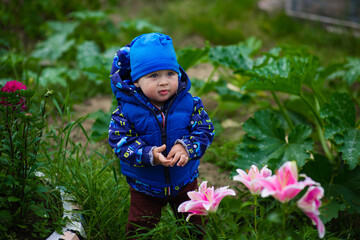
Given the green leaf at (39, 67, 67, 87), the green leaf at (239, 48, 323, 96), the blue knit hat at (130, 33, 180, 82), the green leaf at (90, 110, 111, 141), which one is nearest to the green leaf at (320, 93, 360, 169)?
the green leaf at (239, 48, 323, 96)

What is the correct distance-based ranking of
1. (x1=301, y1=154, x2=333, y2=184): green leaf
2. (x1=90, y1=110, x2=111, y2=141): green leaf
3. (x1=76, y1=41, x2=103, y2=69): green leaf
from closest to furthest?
(x1=301, y1=154, x2=333, y2=184): green leaf → (x1=90, y1=110, x2=111, y2=141): green leaf → (x1=76, y1=41, x2=103, y2=69): green leaf

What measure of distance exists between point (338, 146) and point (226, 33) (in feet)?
10.2

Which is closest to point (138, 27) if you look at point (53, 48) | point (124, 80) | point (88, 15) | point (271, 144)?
point (88, 15)

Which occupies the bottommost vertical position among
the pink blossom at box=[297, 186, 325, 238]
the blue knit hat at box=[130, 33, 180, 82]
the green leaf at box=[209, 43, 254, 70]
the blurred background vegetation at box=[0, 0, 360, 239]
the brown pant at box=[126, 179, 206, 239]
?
the blurred background vegetation at box=[0, 0, 360, 239]

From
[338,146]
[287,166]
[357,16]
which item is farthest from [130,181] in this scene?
[357,16]

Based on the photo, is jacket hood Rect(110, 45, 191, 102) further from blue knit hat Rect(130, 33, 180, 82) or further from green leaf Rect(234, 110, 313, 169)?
green leaf Rect(234, 110, 313, 169)

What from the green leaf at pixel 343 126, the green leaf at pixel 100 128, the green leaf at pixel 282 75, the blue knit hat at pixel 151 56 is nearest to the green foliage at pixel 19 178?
the blue knit hat at pixel 151 56

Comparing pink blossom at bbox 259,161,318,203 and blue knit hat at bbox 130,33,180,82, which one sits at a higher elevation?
blue knit hat at bbox 130,33,180,82

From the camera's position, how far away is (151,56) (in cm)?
173

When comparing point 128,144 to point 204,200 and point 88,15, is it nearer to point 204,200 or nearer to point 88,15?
point 204,200

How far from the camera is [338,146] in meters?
2.31

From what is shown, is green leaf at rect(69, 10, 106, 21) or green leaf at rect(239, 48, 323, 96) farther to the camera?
green leaf at rect(69, 10, 106, 21)

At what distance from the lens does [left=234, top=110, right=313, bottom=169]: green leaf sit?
2.39 m

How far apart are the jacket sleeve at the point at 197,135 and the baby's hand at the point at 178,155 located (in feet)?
0.06
